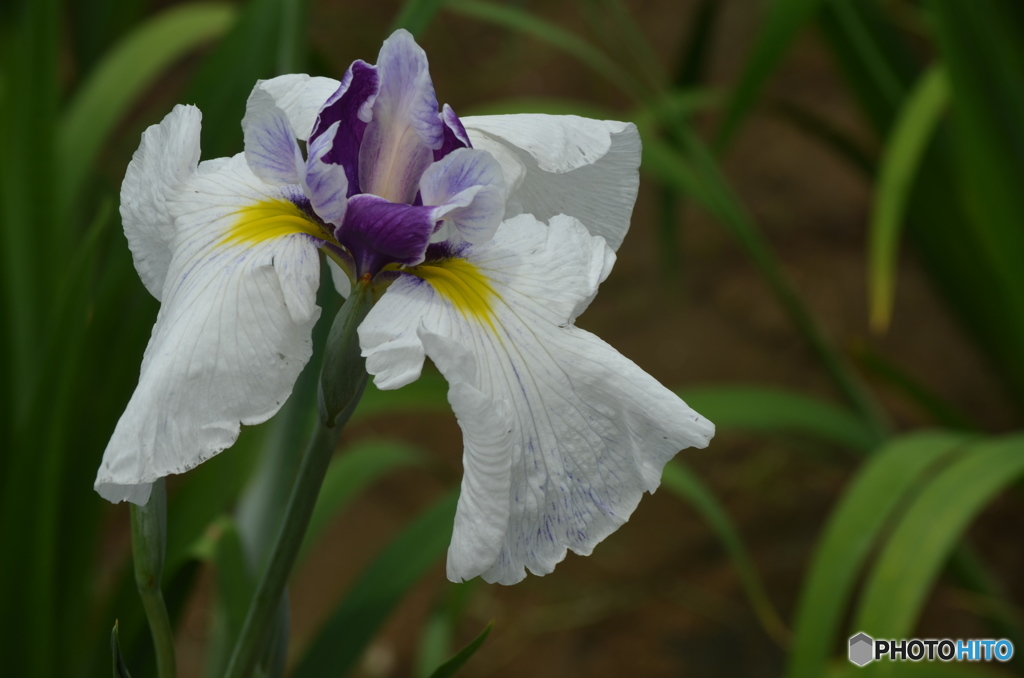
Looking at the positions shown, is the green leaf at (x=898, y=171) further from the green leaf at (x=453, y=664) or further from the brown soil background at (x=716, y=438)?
the green leaf at (x=453, y=664)

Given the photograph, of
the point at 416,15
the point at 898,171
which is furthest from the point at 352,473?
the point at 898,171

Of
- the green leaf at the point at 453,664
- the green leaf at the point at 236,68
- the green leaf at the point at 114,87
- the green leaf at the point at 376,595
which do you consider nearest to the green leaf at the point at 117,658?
the green leaf at the point at 453,664

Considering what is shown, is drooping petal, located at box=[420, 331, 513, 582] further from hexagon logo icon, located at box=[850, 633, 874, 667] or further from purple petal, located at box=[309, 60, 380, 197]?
hexagon logo icon, located at box=[850, 633, 874, 667]

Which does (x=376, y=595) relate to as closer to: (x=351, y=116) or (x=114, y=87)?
(x=351, y=116)

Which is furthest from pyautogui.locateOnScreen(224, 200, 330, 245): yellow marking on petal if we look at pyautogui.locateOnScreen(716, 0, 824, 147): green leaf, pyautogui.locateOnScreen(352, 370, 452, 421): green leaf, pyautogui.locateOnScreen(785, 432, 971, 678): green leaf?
pyautogui.locateOnScreen(716, 0, 824, 147): green leaf

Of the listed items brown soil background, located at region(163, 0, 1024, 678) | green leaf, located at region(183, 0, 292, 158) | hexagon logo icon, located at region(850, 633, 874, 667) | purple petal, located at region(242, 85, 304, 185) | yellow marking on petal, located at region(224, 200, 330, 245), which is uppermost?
purple petal, located at region(242, 85, 304, 185)

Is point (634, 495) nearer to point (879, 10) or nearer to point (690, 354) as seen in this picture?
point (879, 10)

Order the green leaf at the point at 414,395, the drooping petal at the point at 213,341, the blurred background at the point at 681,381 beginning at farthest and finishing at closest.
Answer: the green leaf at the point at 414,395, the blurred background at the point at 681,381, the drooping petal at the point at 213,341
